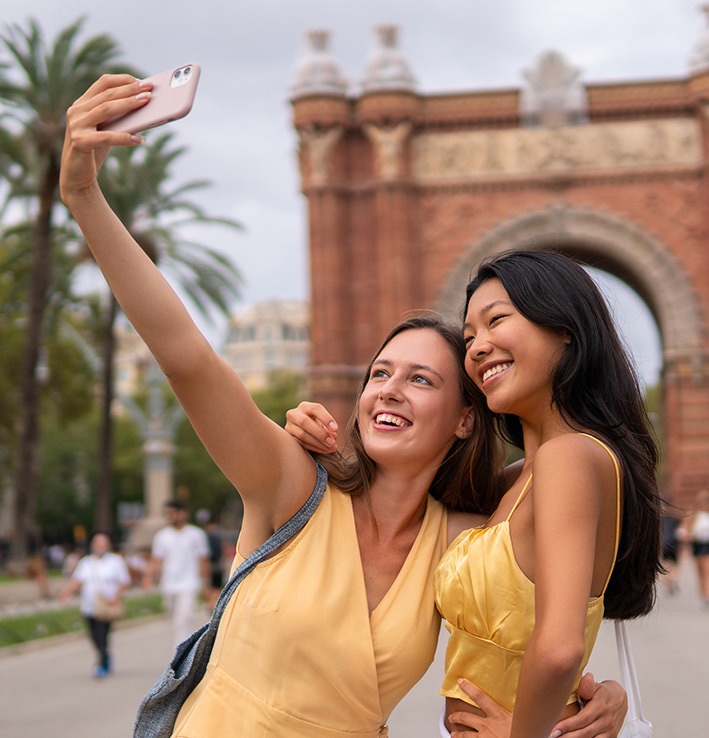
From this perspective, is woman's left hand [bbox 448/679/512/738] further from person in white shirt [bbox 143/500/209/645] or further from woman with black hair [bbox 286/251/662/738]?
person in white shirt [bbox 143/500/209/645]

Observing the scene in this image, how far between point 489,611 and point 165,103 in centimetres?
137

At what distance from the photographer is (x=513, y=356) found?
2.64 metres

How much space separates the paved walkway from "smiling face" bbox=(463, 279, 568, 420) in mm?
2847

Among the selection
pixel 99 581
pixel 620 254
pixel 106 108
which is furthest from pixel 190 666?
pixel 620 254

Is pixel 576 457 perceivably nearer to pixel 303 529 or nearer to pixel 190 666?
pixel 303 529

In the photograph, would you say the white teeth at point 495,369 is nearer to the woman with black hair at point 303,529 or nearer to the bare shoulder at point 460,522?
the woman with black hair at point 303,529

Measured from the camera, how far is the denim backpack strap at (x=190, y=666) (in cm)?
260

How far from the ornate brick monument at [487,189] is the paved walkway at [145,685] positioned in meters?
16.5

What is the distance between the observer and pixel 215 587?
15.7 metres

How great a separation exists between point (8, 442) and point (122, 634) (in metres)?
25.1

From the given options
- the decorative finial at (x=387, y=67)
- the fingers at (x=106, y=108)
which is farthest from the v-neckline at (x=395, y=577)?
the decorative finial at (x=387, y=67)

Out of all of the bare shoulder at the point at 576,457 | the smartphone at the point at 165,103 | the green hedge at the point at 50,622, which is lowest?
the green hedge at the point at 50,622

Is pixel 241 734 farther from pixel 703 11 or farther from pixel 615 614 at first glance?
pixel 703 11

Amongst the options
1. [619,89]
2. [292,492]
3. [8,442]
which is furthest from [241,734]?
[8,442]
